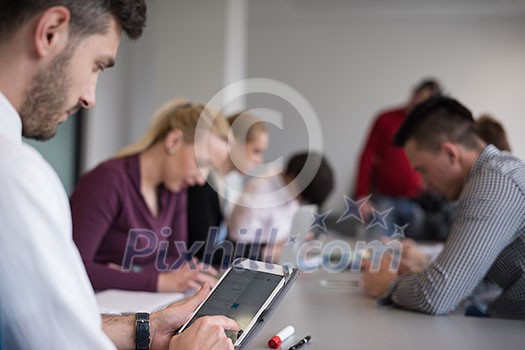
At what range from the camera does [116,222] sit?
221 cm

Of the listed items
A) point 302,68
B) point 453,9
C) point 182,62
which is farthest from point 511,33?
point 182,62

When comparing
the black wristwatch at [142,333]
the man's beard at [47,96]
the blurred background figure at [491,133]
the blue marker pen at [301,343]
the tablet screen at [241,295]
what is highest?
the man's beard at [47,96]

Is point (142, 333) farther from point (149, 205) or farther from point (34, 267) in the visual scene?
point (149, 205)

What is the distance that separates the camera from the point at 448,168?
208 cm

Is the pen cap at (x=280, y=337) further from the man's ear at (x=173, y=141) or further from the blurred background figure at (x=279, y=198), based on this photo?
the blurred background figure at (x=279, y=198)

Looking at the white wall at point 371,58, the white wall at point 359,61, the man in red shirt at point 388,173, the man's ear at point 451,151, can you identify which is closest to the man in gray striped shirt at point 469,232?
the man's ear at point 451,151

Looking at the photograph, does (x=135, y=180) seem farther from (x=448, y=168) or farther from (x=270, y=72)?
(x=270, y=72)

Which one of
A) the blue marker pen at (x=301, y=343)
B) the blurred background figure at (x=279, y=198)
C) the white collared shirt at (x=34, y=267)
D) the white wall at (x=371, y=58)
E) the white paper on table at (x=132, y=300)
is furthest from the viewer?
the white wall at (x=371, y=58)

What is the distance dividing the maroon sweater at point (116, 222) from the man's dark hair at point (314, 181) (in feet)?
2.85

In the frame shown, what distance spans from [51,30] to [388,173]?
417cm

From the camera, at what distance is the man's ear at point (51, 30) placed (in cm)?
100

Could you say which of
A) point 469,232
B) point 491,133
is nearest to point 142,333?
point 469,232

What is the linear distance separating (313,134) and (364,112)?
650mm

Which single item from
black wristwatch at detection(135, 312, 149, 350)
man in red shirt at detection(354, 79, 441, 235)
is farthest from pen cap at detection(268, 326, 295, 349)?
man in red shirt at detection(354, 79, 441, 235)
